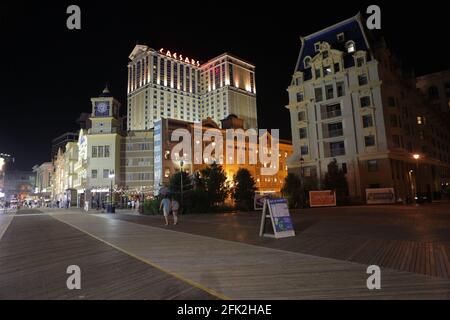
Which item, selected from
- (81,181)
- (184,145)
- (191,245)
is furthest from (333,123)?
(81,181)

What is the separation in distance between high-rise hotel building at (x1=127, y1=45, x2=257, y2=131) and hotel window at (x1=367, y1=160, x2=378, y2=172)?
96621mm

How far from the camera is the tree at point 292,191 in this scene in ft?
124

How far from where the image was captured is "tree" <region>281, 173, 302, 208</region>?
124 ft

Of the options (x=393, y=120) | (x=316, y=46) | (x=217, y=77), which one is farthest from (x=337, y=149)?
(x=217, y=77)

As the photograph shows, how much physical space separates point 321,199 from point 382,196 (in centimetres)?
706

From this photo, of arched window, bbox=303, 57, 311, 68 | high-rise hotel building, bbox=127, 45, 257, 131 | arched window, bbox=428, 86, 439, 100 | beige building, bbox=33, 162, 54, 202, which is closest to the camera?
arched window, bbox=303, 57, 311, 68

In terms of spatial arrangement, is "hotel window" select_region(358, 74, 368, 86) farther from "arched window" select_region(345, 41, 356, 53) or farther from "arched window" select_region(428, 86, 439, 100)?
"arched window" select_region(428, 86, 439, 100)

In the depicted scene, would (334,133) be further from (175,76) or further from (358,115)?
(175,76)

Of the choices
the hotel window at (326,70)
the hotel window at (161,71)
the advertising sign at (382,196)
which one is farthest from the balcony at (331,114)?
the hotel window at (161,71)

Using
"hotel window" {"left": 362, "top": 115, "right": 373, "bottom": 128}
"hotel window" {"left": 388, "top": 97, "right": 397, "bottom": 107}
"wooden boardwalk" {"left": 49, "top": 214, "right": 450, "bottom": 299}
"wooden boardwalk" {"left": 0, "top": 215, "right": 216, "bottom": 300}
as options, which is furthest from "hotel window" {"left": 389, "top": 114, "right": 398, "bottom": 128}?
"wooden boardwalk" {"left": 0, "top": 215, "right": 216, "bottom": 300}

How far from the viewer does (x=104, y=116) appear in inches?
3137

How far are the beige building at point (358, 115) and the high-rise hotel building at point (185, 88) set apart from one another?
87.1 m

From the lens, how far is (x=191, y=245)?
1100 cm
